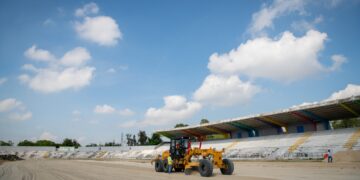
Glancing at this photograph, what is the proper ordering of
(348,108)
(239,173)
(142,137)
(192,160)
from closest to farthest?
(239,173)
(192,160)
(348,108)
(142,137)

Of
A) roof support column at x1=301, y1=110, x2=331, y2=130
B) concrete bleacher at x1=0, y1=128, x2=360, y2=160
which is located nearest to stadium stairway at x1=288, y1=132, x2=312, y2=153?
concrete bleacher at x1=0, y1=128, x2=360, y2=160

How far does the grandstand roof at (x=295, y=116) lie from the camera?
1250 inches

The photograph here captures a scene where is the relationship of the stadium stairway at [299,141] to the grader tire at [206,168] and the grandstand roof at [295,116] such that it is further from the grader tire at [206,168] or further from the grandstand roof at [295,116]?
the grader tire at [206,168]

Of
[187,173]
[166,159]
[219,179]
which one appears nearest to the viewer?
[219,179]

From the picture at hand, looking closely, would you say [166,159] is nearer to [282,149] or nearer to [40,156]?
[282,149]

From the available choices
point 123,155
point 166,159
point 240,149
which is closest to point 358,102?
point 240,149

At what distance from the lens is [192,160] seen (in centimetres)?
1811

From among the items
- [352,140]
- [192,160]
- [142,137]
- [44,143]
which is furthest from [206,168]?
[44,143]

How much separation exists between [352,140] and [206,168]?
856 inches

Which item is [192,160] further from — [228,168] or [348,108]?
[348,108]

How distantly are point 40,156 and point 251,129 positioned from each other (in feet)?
183

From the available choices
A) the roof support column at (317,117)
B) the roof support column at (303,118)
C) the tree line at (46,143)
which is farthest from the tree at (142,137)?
the roof support column at (317,117)

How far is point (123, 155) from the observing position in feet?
225

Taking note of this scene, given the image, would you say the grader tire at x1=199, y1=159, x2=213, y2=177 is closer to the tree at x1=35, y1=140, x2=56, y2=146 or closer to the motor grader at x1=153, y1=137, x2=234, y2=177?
the motor grader at x1=153, y1=137, x2=234, y2=177
